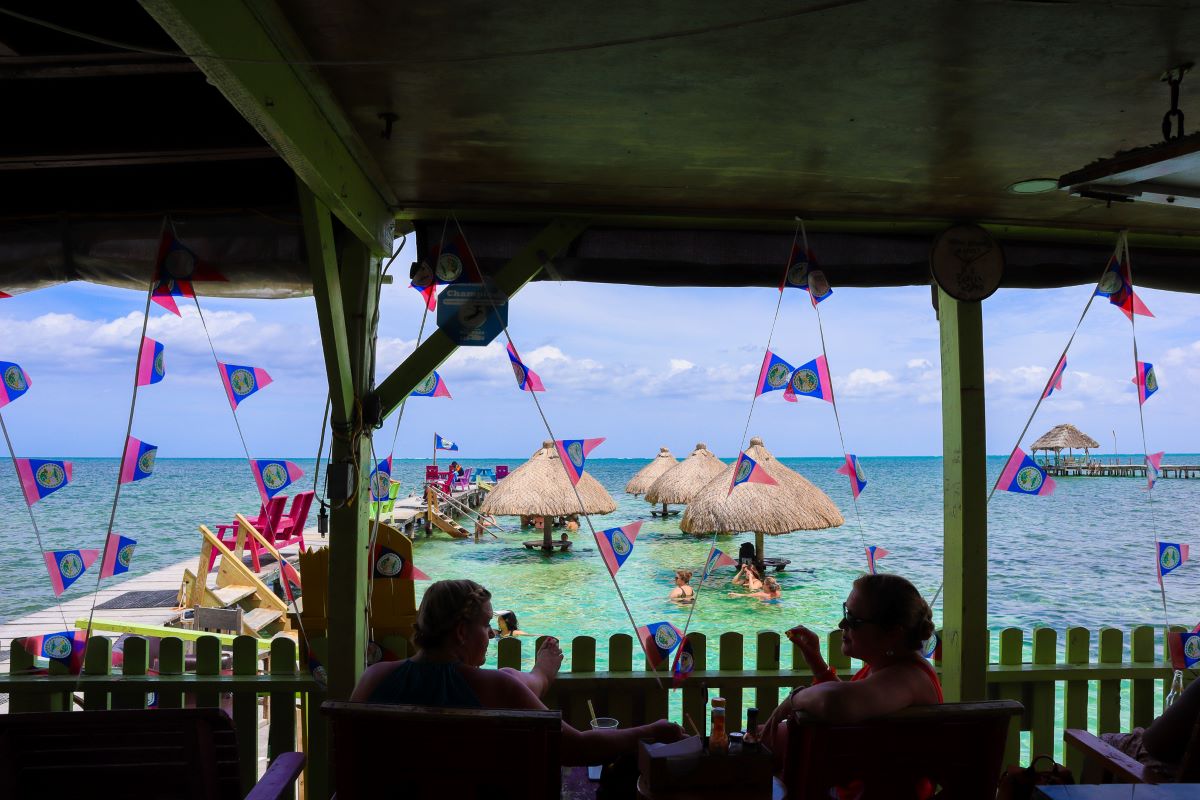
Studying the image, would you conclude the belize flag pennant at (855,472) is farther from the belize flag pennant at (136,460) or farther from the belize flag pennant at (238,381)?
the belize flag pennant at (136,460)

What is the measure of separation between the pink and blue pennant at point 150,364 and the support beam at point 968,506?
3.32 meters

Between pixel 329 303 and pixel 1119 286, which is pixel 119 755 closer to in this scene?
pixel 329 303

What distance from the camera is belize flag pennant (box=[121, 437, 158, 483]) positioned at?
3043 millimetres

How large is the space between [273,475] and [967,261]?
3.15m

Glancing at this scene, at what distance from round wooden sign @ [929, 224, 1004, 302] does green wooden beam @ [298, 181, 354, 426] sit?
7.83 feet

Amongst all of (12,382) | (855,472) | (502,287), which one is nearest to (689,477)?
(855,472)

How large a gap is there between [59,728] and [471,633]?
3.11ft

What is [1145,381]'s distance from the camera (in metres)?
3.64

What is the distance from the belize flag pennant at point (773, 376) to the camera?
11.5ft

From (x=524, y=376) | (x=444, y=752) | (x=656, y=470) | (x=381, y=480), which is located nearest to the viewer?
(x=444, y=752)

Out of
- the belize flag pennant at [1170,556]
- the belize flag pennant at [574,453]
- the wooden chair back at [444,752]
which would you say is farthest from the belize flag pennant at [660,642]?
the belize flag pennant at [1170,556]

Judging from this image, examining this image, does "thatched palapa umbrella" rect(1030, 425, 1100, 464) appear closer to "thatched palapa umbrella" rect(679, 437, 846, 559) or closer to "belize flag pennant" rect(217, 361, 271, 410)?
"thatched palapa umbrella" rect(679, 437, 846, 559)

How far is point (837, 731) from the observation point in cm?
163

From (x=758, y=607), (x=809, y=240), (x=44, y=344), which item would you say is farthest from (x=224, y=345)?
(x=809, y=240)
